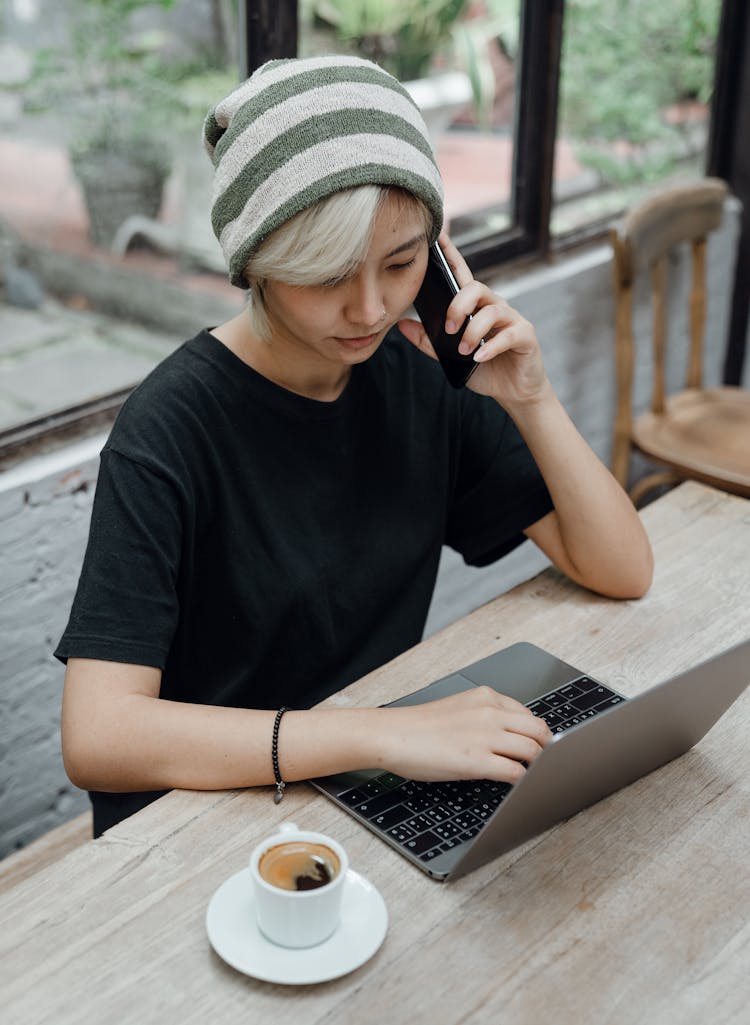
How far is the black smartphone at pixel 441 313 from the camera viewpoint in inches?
50.2

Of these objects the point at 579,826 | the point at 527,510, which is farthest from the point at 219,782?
the point at 527,510

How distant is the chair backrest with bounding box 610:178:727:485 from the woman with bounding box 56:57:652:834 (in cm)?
109

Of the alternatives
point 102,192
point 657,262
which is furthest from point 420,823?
point 657,262

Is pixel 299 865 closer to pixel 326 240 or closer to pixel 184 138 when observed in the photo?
pixel 326 240

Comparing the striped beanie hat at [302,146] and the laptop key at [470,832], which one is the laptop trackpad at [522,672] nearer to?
the laptop key at [470,832]

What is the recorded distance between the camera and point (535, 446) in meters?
1.33

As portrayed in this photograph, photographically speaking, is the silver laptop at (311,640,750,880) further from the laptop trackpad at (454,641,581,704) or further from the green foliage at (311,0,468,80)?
the green foliage at (311,0,468,80)

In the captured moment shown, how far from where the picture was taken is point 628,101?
2857 millimetres

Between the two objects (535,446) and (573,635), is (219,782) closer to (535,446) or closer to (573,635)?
(573,635)

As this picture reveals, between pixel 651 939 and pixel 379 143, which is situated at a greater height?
pixel 379 143

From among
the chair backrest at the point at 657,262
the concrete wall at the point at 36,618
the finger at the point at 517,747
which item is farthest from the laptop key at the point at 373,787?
the chair backrest at the point at 657,262

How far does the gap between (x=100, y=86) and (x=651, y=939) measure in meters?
1.57

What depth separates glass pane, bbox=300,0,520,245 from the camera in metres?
2.12

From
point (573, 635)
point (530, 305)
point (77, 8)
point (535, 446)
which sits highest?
point (77, 8)
